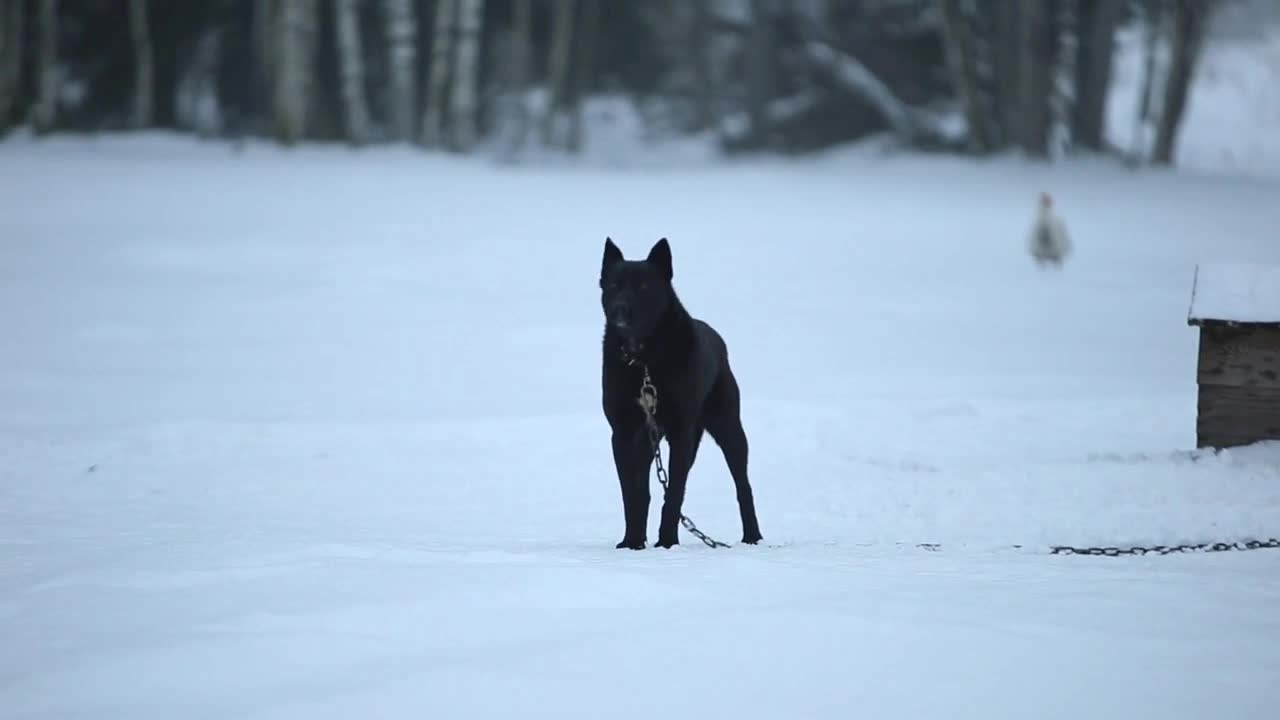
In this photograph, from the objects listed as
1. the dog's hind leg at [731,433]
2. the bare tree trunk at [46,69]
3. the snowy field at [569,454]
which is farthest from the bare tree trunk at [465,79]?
the dog's hind leg at [731,433]

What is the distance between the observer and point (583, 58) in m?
36.3

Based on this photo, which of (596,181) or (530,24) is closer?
(596,181)

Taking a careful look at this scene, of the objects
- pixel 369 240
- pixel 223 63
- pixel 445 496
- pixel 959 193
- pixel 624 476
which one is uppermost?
pixel 223 63

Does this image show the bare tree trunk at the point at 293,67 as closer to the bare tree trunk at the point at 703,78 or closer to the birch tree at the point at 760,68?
the birch tree at the point at 760,68

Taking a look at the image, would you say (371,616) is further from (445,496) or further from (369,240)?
(369,240)

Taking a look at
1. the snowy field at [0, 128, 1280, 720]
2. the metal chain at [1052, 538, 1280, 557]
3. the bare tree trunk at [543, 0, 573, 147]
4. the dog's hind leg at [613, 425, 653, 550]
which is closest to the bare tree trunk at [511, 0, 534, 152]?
the bare tree trunk at [543, 0, 573, 147]

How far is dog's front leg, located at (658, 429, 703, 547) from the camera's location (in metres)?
6.29

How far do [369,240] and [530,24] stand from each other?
16.7 m

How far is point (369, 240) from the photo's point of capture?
21.8 meters

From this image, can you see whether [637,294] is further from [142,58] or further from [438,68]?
[142,58]

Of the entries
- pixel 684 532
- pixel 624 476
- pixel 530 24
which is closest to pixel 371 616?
pixel 624 476

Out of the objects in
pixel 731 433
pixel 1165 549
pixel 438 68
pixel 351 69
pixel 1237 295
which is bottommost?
pixel 1165 549

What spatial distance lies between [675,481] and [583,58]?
3139 cm

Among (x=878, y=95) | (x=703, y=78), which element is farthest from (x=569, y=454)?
(x=703, y=78)
